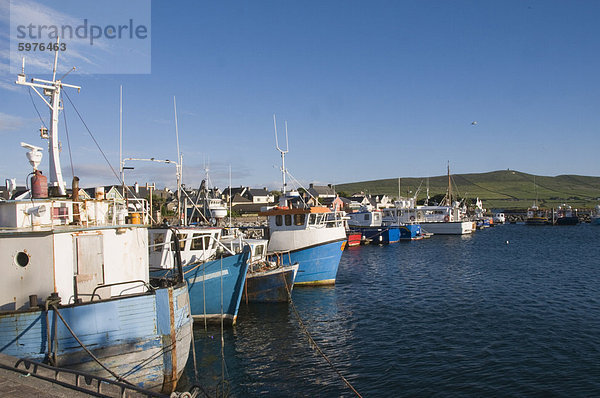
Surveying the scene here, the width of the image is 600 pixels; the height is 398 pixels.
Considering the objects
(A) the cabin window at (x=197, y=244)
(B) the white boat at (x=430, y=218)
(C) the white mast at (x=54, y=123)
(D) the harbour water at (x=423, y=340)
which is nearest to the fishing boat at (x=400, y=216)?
(B) the white boat at (x=430, y=218)

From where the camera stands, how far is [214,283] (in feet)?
65.7

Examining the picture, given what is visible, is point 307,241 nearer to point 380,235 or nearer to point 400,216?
point 380,235

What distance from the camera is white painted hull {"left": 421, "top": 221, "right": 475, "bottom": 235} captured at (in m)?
85.2

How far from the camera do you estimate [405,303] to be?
2681 centimetres

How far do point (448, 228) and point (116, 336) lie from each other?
81.4 meters

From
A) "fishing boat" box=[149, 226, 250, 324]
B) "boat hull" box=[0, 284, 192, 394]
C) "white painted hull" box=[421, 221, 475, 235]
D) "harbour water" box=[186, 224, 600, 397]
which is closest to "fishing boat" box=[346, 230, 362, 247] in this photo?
"white painted hull" box=[421, 221, 475, 235]

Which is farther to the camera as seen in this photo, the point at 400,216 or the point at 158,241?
the point at 400,216

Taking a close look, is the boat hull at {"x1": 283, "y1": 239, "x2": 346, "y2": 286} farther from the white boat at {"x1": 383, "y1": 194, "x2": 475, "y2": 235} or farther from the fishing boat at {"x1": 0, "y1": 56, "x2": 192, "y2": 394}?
the white boat at {"x1": 383, "y1": 194, "x2": 475, "y2": 235}

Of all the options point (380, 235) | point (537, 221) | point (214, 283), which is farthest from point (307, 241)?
point (537, 221)

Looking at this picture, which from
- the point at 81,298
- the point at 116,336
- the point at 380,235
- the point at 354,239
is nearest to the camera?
the point at 116,336

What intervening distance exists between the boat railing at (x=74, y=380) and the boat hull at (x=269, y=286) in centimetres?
Result: 1459

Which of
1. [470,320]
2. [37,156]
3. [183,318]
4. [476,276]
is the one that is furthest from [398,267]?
[37,156]

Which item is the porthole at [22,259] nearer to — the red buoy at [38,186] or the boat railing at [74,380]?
the red buoy at [38,186]

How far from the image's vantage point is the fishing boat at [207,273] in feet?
65.0
